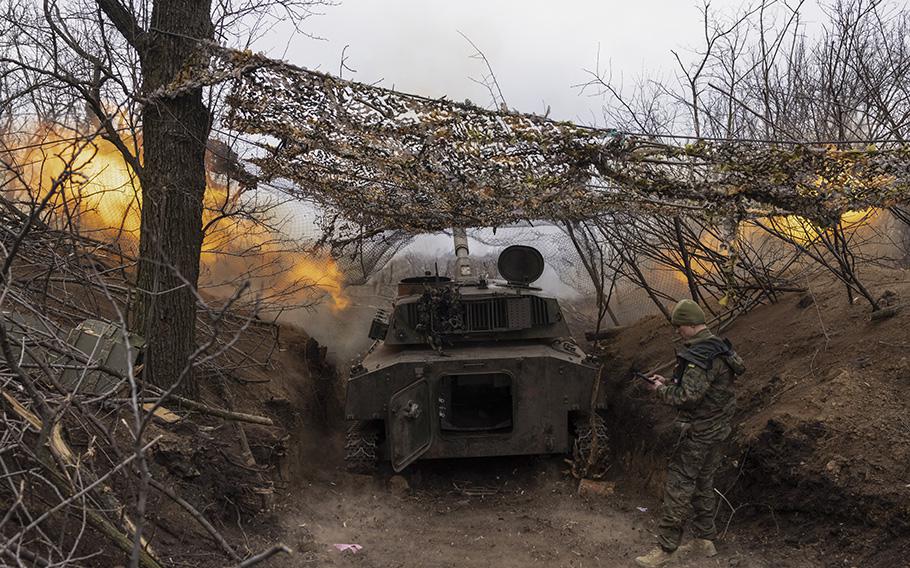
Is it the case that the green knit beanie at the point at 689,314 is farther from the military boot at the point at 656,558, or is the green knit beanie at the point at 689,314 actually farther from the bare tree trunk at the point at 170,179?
the bare tree trunk at the point at 170,179

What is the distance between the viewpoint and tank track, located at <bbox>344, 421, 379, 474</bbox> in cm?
782

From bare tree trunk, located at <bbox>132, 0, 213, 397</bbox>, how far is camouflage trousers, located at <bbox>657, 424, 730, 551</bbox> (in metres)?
3.96

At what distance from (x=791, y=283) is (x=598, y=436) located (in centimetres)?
334

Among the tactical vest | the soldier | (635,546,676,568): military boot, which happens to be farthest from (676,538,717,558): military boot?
the tactical vest

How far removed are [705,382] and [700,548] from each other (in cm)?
124

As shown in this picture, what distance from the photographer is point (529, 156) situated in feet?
19.3

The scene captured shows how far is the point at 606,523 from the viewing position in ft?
21.9

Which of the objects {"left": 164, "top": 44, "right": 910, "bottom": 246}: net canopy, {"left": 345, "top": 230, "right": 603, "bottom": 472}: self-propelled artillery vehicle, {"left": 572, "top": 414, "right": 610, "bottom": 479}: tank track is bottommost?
{"left": 572, "top": 414, "right": 610, "bottom": 479}: tank track

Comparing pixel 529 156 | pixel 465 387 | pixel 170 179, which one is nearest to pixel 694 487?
pixel 529 156

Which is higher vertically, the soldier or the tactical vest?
the tactical vest

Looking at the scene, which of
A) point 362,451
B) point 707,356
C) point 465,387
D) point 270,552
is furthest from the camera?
point 465,387

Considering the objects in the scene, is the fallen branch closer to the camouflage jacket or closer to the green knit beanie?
the camouflage jacket

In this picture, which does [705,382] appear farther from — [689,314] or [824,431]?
[824,431]

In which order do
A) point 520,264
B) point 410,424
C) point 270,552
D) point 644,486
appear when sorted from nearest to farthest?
point 270,552
point 644,486
point 410,424
point 520,264
